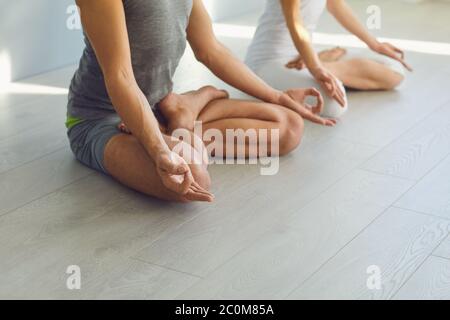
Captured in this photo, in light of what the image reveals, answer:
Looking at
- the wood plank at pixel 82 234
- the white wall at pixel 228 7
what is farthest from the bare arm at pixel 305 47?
the white wall at pixel 228 7

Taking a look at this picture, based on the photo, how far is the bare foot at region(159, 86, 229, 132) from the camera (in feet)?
8.26

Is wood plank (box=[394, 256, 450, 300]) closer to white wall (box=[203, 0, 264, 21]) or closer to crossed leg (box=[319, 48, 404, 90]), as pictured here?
crossed leg (box=[319, 48, 404, 90])

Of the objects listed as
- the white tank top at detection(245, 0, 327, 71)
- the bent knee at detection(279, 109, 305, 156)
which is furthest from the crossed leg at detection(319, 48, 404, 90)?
the bent knee at detection(279, 109, 305, 156)

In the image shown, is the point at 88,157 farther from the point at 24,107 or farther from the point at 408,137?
the point at 408,137

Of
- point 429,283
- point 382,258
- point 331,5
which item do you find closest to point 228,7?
point 331,5

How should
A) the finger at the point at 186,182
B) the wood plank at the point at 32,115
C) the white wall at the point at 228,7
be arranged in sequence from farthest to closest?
the white wall at the point at 228,7 < the wood plank at the point at 32,115 < the finger at the point at 186,182

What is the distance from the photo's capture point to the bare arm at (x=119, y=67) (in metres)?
2.17

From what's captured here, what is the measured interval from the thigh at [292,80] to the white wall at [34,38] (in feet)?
2.95

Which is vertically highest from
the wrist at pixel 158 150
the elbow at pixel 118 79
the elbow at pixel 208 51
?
the elbow at pixel 118 79

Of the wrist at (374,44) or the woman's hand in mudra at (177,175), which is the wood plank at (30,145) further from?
the wrist at (374,44)

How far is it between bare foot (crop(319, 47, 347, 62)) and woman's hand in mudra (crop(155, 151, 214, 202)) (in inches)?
51.2

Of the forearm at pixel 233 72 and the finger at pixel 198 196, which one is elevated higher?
the forearm at pixel 233 72

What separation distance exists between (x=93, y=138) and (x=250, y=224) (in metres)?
0.54

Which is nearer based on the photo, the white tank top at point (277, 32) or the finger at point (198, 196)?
the finger at point (198, 196)
